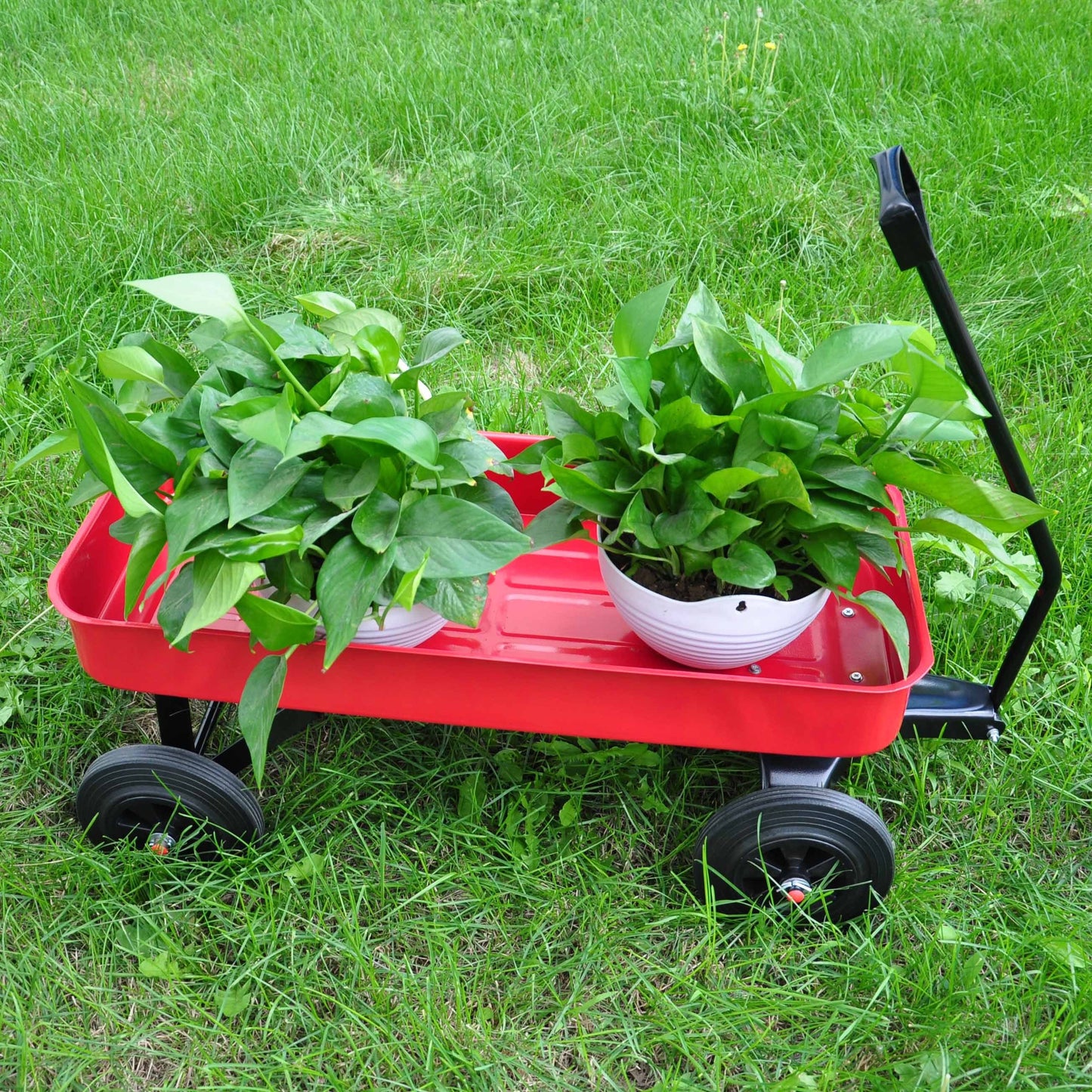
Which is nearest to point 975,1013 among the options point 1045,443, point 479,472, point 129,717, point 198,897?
point 479,472

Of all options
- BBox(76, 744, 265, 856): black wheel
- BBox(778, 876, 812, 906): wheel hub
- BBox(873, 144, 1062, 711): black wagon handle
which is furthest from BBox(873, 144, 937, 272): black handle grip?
BBox(76, 744, 265, 856): black wheel

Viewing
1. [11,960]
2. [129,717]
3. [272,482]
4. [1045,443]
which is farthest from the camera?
[1045,443]

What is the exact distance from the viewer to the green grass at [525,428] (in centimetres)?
140

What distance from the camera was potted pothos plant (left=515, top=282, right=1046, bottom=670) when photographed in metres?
1.24

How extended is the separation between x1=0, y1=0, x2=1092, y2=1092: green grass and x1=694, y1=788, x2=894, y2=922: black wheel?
0.05m

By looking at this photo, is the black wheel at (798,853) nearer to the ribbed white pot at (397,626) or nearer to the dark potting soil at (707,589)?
the dark potting soil at (707,589)

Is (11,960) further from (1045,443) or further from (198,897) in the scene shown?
(1045,443)

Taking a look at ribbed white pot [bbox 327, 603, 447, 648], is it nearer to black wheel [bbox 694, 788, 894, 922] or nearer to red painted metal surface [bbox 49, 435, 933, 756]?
red painted metal surface [bbox 49, 435, 933, 756]

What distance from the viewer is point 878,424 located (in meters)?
1.33

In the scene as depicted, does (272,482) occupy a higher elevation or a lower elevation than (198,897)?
higher

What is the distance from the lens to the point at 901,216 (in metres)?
1.12

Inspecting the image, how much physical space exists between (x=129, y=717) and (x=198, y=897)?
43cm

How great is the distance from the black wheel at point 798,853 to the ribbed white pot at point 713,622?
20 centimetres

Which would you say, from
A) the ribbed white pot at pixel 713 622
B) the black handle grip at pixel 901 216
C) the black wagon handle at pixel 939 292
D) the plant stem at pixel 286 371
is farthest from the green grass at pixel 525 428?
the black handle grip at pixel 901 216
